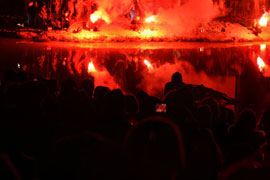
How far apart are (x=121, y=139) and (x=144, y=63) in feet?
25.5

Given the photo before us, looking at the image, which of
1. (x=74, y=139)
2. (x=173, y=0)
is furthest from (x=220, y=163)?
(x=173, y=0)

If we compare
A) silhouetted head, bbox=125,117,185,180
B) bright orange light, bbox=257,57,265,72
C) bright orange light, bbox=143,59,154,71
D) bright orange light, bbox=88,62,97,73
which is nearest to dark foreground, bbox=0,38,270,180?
silhouetted head, bbox=125,117,185,180

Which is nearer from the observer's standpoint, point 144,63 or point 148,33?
point 144,63

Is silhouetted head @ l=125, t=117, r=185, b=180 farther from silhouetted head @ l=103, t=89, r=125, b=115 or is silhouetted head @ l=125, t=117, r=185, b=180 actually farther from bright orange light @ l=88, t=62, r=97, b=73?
bright orange light @ l=88, t=62, r=97, b=73

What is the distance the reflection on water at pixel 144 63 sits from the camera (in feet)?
25.1

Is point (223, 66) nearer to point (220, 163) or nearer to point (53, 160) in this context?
point (220, 163)

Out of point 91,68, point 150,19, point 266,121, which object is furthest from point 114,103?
point 150,19

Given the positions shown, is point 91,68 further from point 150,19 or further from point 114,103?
point 114,103

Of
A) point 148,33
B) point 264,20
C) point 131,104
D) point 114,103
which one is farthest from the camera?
point 264,20

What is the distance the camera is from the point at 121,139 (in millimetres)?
2201

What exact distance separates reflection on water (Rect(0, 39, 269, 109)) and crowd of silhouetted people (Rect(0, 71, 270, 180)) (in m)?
3.81

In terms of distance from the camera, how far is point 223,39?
13500 millimetres

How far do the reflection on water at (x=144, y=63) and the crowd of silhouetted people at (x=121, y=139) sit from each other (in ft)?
12.5

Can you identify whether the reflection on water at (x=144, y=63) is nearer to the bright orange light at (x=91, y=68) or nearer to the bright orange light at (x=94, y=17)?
the bright orange light at (x=91, y=68)
